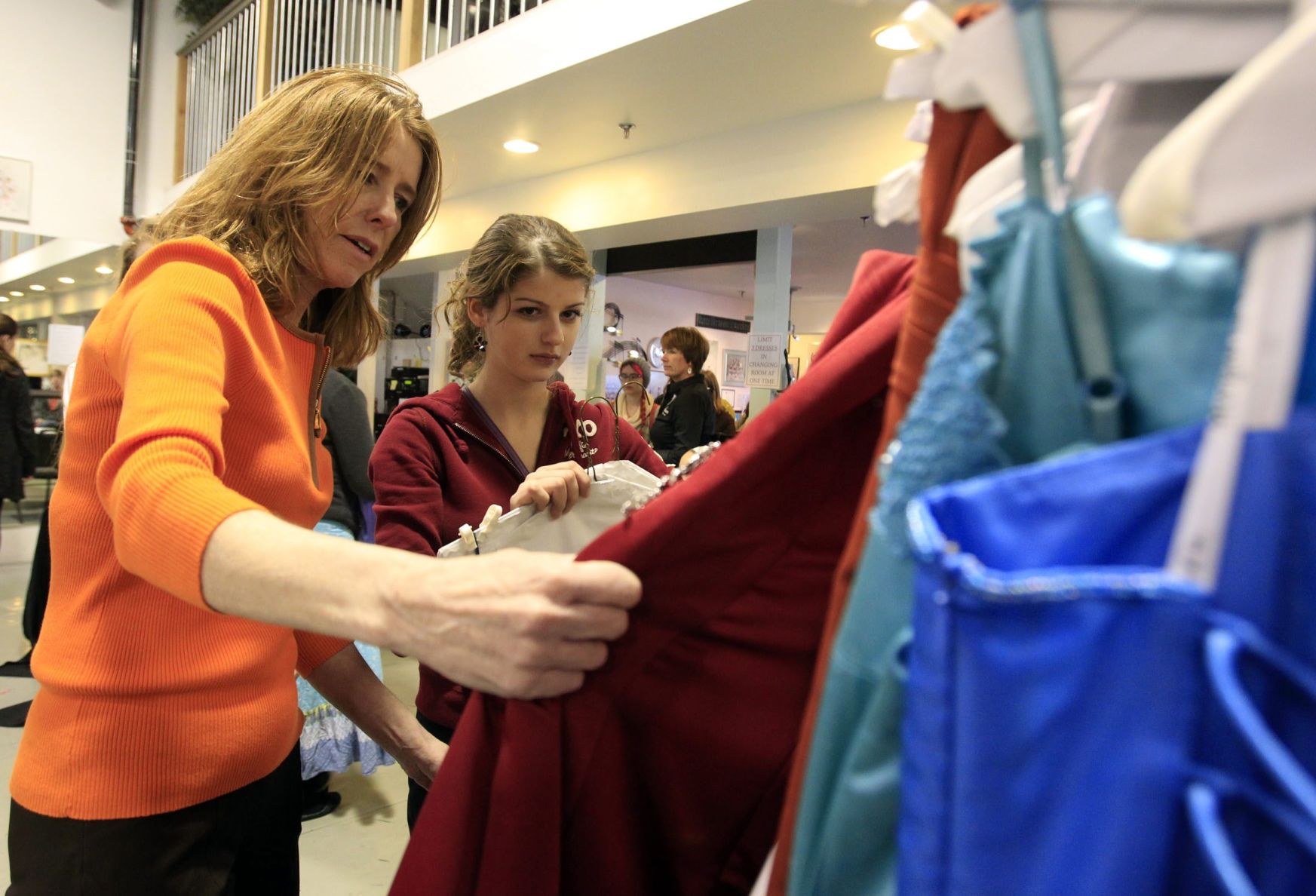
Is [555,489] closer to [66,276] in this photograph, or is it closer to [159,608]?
[159,608]

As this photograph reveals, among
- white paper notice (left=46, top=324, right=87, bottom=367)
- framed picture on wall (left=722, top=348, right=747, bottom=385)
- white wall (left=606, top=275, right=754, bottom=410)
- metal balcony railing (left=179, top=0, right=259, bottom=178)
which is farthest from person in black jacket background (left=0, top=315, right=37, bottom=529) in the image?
white wall (left=606, top=275, right=754, bottom=410)

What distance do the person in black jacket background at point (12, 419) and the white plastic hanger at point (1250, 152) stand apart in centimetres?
620

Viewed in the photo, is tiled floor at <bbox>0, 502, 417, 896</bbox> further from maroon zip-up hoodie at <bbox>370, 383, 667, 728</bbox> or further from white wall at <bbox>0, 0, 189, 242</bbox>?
white wall at <bbox>0, 0, 189, 242</bbox>

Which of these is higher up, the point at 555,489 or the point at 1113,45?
the point at 1113,45

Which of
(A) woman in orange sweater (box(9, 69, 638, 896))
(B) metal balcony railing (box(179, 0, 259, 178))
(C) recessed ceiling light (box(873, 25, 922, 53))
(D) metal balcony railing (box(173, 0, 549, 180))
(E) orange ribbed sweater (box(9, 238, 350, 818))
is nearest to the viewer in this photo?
(A) woman in orange sweater (box(9, 69, 638, 896))

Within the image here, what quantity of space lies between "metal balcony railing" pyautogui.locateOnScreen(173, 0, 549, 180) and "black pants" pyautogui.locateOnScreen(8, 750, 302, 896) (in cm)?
341

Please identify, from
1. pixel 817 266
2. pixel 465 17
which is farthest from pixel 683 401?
pixel 817 266

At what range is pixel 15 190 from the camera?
5.95 m

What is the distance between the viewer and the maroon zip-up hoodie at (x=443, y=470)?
1209mm

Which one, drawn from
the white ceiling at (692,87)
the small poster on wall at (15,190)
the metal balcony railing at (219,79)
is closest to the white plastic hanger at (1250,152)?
the white ceiling at (692,87)

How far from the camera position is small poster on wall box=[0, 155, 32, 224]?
5.86m

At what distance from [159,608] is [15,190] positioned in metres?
7.07

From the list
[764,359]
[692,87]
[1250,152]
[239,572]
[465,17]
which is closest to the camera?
[1250,152]

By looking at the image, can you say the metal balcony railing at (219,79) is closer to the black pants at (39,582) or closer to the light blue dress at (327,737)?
the black pants at (39,582)
